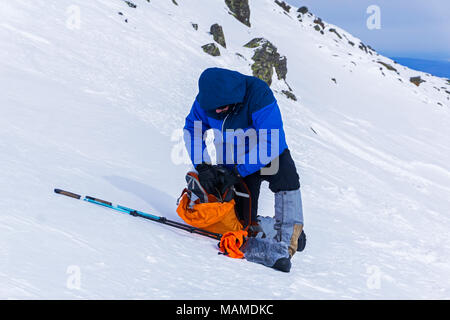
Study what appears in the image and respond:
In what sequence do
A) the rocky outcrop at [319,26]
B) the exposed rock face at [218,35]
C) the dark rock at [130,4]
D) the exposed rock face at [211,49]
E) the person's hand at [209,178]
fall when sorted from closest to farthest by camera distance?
1. the person's hand at [209,178]
2. the dark rock at [130,4]
3. the exposed rock face at [211,49]
4. the exposed rock face at [218,35]
5. the rocky outcrop at [319,26]

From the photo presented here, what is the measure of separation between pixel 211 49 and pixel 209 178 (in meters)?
15.3

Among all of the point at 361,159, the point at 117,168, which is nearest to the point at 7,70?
the point at 117,168

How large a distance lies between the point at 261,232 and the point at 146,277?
1.62 metres

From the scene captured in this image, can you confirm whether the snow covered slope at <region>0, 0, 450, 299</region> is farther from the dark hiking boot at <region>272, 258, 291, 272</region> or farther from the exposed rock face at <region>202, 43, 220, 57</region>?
the exposed rock face at <region>202, 43, 220, 57</region>

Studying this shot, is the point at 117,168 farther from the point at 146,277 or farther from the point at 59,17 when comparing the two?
the point at 59,17

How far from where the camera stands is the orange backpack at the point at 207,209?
375cm

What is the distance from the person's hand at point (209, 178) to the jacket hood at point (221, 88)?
1.84ft

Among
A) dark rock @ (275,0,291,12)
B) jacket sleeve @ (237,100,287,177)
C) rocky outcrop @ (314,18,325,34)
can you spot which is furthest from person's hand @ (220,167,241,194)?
dark rock @ (275,0,291,12)

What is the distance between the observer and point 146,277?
2633mm

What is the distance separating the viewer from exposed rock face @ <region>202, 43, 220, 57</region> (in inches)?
713

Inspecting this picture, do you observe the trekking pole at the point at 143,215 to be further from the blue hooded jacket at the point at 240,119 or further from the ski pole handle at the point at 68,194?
the blue hooded jacket at the point at 240,119

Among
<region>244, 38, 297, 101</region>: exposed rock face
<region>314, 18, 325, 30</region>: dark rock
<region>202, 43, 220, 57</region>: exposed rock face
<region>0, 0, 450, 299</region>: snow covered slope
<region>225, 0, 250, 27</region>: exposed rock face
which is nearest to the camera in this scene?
<region>0, 0, 450, 299</region>: snow covered slope

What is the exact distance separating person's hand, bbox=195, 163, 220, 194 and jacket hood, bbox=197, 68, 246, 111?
56cm

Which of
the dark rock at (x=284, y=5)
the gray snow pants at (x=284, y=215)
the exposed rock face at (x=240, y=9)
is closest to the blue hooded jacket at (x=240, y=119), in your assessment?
the gray snow pants at (x=284, y=215)
